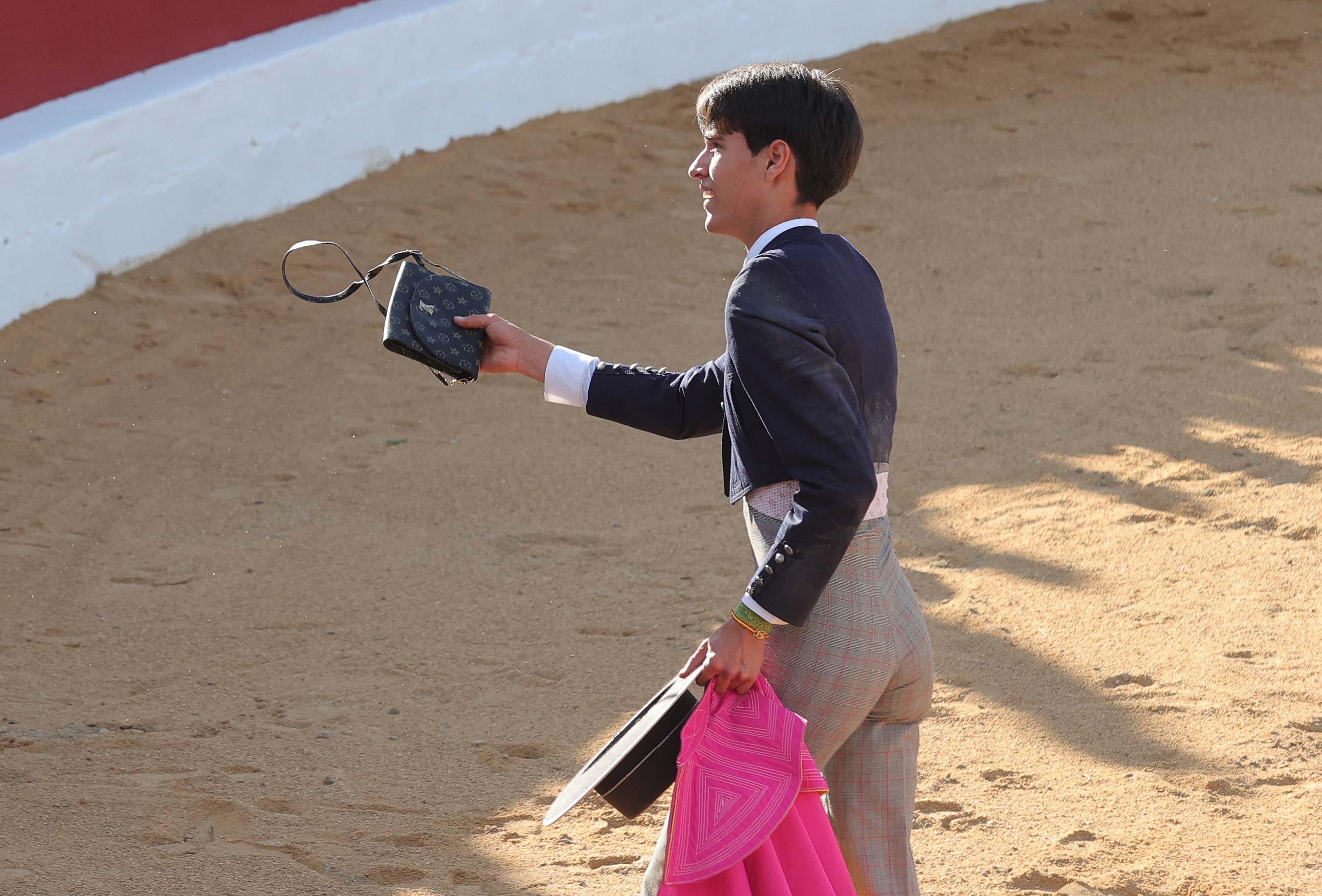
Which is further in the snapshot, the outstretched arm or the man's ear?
the outstretched arm

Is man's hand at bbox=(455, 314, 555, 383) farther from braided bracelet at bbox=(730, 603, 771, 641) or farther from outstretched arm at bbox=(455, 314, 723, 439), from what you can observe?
braided bracelet at bbox=(730, 603, 771, 641)

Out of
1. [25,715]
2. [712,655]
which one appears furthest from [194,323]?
[712,655]

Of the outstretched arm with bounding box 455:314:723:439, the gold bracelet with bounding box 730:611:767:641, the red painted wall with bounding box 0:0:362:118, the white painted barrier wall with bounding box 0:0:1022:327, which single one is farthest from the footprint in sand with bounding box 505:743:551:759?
the red painted wall with bounding box 0:0:362:118

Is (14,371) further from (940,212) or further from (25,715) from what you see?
(940,212)

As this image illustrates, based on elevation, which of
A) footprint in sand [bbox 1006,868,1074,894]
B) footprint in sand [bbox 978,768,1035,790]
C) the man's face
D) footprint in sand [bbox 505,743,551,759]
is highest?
the man's face

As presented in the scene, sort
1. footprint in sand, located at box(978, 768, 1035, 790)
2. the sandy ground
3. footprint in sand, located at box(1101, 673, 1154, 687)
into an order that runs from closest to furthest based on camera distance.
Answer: the sandy ground
footprint in sand, located at box(978, 768, 1035, 790)
footprint in sand, located at box(1101, 673, 1154, 687)

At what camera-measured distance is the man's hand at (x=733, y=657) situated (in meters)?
2.07

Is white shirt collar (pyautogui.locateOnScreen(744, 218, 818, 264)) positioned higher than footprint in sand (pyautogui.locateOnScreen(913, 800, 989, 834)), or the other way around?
white shirt collar (pyautogui.locateOnScreen(744, 218, 818, 264))

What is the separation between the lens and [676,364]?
20.5 ft

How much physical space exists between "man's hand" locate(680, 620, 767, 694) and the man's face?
625mm

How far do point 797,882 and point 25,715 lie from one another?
2680 mm

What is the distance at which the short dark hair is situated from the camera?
6.90ft

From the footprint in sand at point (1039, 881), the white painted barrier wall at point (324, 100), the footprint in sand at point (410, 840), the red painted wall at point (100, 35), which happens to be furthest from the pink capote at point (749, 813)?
the red painted wall at point (100, 35)

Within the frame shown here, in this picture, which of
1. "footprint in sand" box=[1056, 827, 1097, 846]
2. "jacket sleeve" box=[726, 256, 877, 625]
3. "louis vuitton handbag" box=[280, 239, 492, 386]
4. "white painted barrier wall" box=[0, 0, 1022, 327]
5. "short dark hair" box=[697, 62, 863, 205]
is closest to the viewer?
"jacket sleeve" box=[726, 256, 877, 625]
